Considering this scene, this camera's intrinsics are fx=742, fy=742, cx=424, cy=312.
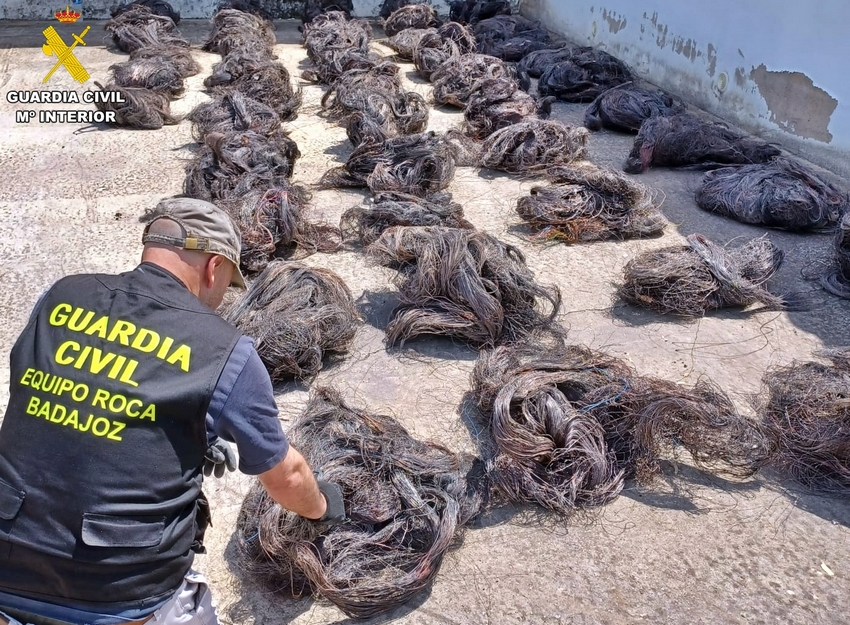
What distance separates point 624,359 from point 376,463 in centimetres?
192

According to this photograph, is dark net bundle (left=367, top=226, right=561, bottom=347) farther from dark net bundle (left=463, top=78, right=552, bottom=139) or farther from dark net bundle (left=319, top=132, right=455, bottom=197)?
dark net bundle (left=463, top=78, right=552, bottom=139)

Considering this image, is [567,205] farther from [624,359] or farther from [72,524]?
[72,524]

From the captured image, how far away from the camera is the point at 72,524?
186 centimetres

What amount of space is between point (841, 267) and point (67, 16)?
14.3 meters

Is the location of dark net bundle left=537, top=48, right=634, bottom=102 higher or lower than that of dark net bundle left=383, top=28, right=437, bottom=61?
higher

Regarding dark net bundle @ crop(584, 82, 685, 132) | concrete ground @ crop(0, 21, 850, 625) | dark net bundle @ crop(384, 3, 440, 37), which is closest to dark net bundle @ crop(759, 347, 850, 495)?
concrete ground @ crop(0, 21, 850, 625)

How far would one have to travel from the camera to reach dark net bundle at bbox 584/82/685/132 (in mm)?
8648

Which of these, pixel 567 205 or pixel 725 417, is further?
pixel 567 205

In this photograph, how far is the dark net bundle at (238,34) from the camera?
1138 centimetres

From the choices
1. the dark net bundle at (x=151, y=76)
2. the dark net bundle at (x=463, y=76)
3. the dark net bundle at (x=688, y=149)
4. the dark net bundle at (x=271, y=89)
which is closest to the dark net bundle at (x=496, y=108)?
the dark net bundle at (x=463, y=76)

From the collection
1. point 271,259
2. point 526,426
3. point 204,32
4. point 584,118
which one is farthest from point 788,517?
point 204,32

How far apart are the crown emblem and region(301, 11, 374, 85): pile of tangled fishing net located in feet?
15.7

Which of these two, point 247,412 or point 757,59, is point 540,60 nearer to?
point 757,59

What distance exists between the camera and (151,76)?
9484mm
